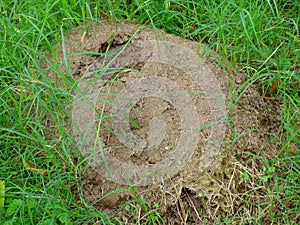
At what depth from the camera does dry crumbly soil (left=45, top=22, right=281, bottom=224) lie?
2270 mm

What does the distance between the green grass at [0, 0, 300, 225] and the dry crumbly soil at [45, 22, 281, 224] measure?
6cm

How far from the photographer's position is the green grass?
230 cm

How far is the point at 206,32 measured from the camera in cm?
275

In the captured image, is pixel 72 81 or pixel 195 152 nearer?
pixel 195 152

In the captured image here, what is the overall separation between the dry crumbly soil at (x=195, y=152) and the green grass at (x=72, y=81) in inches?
2.3

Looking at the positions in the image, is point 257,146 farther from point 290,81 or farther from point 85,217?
point 85,217

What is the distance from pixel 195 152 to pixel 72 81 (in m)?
0.76

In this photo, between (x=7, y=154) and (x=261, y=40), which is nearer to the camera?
(x=7, y=154)

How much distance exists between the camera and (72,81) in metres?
2.52

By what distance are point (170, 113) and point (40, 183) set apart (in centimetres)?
74

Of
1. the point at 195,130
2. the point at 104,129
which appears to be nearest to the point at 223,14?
the point at 195,130

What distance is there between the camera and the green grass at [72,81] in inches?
90.5

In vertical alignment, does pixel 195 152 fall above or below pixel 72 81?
below

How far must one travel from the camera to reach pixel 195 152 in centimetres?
234
